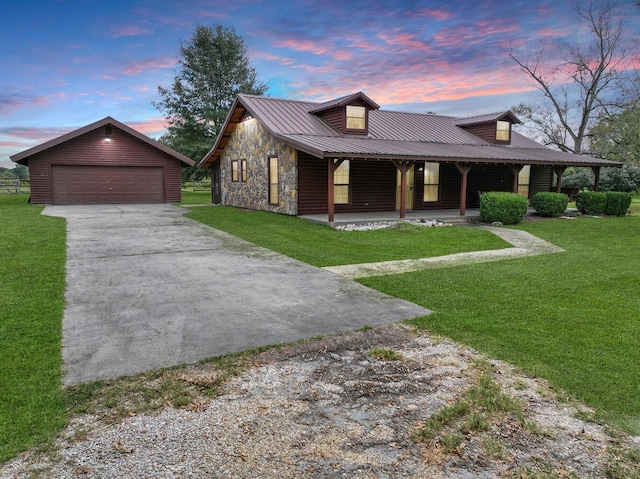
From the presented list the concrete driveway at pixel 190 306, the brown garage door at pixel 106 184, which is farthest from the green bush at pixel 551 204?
the brown garage door at pixel 106 184

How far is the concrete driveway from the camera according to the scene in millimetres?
3850

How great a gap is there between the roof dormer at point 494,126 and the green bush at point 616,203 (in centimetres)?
494

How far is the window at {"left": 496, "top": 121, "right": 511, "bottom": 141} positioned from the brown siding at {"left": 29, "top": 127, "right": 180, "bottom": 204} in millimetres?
16198

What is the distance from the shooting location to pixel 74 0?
14742 mm

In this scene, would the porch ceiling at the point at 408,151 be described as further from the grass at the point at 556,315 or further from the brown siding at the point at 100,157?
the brown siding at the point at 100,157

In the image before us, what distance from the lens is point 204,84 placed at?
3425 centimetres

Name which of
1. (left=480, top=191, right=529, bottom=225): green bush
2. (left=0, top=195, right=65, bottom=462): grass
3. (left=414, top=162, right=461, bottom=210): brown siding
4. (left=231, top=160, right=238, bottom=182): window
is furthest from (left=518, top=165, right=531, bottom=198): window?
(left=0, top=195, right=65, bottom=462): grass

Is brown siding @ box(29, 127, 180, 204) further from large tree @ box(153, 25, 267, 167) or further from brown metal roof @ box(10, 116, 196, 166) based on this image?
large tree @ box(153, 25, 267, 167)

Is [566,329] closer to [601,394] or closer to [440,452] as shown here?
[601,394]

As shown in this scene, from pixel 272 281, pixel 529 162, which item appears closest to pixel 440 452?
pixel 272 281

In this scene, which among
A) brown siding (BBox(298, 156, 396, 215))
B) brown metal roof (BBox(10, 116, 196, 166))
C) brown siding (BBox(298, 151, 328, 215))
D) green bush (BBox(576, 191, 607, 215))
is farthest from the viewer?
brown metal roof (BBox(10, 116, 196, 166))

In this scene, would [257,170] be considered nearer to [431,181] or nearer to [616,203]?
[431,181]

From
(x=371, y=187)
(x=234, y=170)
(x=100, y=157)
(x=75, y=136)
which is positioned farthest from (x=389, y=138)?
(x=75, y=136)

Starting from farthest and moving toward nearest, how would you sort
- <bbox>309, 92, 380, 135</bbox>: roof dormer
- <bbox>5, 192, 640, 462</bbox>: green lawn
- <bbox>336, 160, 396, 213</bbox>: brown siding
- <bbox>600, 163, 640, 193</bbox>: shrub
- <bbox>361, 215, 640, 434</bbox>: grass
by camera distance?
<bbox>600, 163, 640, 193</bbox>: shrub, <bbox>336, 160, 396, 213</bbox>: brown siding, <bbox>309, 92, 380, 135</bbox>: roof dormer, <bbox>361, 215, 640, 434</bbox>: grass, <bbox>5, 192, 640, 462</bbox>: green lawn
